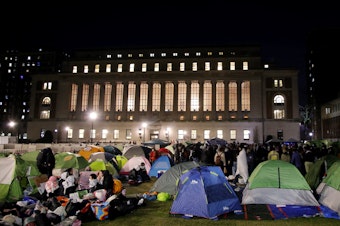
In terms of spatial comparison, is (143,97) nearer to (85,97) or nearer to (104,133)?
(104,133)

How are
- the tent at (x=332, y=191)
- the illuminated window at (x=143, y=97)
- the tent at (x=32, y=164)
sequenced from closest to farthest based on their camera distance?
1. the tent at (x=332, y=191)
2. the tent at (x=32, y=164)
3. the illuminated window at (x=143, y=97)

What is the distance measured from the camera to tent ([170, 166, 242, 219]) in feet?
31.8

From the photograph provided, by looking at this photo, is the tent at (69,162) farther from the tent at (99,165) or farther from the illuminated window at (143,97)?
the illuminated window at (143,97)

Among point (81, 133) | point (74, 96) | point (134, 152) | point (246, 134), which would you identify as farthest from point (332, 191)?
point (74, 96)

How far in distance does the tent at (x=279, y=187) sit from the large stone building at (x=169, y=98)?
53.7m

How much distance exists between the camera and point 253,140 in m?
63.6

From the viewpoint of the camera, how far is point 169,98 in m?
68.7

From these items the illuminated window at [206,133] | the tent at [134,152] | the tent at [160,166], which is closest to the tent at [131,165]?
the tent at [160,166]

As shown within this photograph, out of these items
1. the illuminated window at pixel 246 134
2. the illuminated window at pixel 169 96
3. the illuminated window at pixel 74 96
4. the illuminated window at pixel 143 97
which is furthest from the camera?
the illuminated window at pixel 74 96

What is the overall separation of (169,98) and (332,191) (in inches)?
2316

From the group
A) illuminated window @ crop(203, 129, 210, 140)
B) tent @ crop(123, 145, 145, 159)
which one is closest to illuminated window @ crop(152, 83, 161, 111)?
illuminated window @ crop(203, 129, 210, 140)

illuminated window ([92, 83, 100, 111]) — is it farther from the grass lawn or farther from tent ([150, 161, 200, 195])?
the grass lawn

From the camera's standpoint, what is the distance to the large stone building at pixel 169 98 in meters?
65.1

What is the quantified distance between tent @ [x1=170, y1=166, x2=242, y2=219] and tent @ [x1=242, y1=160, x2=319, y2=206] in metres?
1.16
